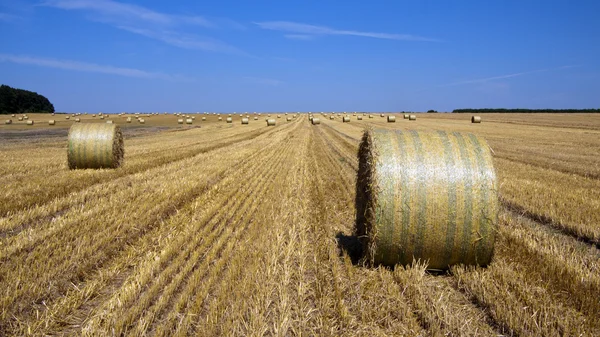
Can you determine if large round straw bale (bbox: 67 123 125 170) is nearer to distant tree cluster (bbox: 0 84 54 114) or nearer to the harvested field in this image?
the harvested field

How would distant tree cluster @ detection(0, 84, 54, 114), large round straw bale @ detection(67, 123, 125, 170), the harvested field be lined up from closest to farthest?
the harvested field
large round straw bale @ detection(67, 123, 125, 170)
distant tree cluster @ detection(0, 84, 54, 114)

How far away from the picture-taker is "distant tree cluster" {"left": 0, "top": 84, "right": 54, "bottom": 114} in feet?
286

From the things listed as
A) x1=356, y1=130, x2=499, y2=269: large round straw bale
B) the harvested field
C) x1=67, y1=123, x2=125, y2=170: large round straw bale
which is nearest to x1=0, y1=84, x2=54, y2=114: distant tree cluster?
x1=67, y1=123, x2=125, y2=170: large round straw bale

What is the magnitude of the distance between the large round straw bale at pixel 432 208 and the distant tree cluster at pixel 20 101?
105048 mm

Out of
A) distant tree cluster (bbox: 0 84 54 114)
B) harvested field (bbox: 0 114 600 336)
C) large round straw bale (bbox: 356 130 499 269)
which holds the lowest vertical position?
harvested field (bbox: 0 114 600 336)

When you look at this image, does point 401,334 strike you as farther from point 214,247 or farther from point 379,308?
point 214,247

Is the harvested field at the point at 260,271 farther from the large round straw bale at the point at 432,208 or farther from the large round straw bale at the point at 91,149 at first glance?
the large round straw bale at the point at 91,149

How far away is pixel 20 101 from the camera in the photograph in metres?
93.0

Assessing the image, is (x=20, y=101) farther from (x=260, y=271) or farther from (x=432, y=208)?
(x=432, y=208)

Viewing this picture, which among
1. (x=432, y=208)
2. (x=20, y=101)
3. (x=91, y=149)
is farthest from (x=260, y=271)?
(x=20, y=101)

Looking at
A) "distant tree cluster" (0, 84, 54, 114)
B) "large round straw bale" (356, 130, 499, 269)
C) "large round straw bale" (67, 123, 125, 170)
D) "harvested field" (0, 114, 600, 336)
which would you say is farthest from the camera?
"distant tree cluster" (0, 84, 54, 114)

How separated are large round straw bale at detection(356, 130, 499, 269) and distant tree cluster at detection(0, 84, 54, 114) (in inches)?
4136

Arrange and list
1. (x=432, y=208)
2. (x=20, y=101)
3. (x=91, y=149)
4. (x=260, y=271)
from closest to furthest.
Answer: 1. (x=432, y=208)
2. (x=260, y=271)
3. (x=91, y=149)
4. (x=20, y=101)

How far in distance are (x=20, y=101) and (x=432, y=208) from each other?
372ft
